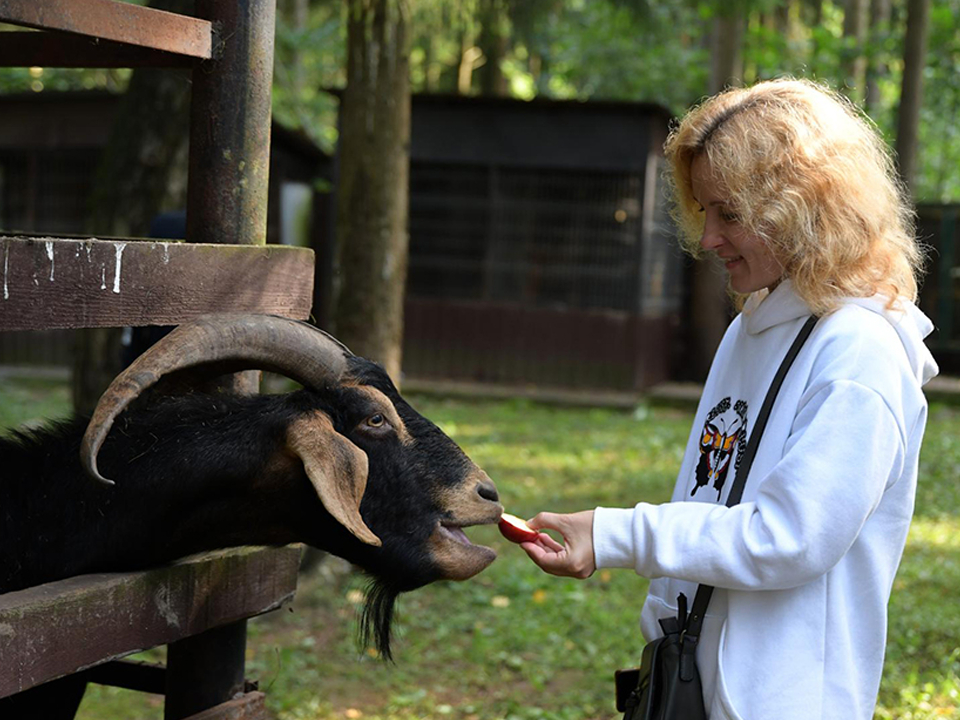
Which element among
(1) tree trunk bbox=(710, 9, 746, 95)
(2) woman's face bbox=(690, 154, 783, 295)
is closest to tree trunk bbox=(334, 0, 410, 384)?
(2) woman's face bbox=(690, 154, 783, 295)

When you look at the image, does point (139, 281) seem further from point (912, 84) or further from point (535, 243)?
point (535, 243)

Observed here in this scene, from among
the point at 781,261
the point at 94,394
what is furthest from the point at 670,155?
the point at 94,394

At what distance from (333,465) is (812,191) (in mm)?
1177

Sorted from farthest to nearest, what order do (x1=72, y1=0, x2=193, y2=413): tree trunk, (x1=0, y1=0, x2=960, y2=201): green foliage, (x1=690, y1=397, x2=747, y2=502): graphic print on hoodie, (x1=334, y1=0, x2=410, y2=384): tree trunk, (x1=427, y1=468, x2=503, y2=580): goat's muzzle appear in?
1. (x1=0, y1=0, x2=960, y2=201): green foliage
2. (x1=72, y1=0, x2=193, y2=413): tree trunk
3. (x1=334, y1=0, x2=410, y2=384): tree trunk
4. (x1=427, y1=468, x2=503, y2=580): goat's muzzle
5. (x1=690, y1=397, x2=747, y2=502): graphic print on hoodie

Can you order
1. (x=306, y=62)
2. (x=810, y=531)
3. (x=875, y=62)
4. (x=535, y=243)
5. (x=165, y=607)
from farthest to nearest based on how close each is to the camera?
(x=306, y=62) → (x=875, y=62) → (x=535, y=243) → (x=165, y=607) → (x=810, y=531)

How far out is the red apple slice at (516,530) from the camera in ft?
8.44

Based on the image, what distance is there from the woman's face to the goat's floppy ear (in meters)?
0.92

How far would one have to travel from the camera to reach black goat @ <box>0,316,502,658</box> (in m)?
2.60

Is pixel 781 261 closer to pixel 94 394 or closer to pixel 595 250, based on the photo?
pixel 94 394

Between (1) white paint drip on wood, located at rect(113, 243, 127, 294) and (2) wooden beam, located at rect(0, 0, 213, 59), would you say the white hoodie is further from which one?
(2) wooden beam, located at rect(0, 0, 213, 59)

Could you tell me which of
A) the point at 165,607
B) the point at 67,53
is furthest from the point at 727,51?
the point at 165,607

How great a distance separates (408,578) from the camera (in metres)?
2.74

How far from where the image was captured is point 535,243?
46.6ft

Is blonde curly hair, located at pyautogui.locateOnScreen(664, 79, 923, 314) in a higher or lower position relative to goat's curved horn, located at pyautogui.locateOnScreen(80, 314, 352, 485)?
higher
